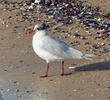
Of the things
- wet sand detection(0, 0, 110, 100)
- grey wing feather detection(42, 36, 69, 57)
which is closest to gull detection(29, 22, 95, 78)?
grey wing feather detection(42, 36, 69, 57)

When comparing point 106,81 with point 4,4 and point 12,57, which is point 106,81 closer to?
point 12,57

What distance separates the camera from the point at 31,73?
724 centimetres

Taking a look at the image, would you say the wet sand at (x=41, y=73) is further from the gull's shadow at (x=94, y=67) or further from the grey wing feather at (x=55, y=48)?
the grey wing feather at (x=55, y=48)

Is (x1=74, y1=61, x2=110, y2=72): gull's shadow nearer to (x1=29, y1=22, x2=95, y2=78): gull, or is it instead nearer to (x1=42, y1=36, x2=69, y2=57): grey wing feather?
(x1=29, y1=22, x2=95, y2=78): gull

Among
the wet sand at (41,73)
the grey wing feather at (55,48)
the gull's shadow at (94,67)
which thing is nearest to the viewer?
the wet sand at (41,73)

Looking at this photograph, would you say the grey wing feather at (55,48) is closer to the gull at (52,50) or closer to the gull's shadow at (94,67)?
the gull at (52,50)

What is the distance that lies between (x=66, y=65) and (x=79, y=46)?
1155 millimetres

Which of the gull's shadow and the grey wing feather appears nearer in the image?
the grey wing feather

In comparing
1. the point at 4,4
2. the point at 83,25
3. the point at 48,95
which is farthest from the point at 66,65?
the point at 4,4

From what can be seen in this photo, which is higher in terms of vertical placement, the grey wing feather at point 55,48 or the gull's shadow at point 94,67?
the grey wing feather at point 55,48

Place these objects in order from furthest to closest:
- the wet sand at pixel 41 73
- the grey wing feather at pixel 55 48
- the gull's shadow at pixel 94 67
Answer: the gull's shadow at pixel 94 67 → the grey wing feather at pixel 55 48 → the wet sand at pixel 41 73

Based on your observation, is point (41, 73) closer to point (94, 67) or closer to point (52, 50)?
A: point (52, 50)

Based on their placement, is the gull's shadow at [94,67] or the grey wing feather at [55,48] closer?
the grey wing feather at [55,48]

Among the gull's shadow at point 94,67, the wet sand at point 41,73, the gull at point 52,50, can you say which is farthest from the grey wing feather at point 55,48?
the gull's shadow at point 94,67
